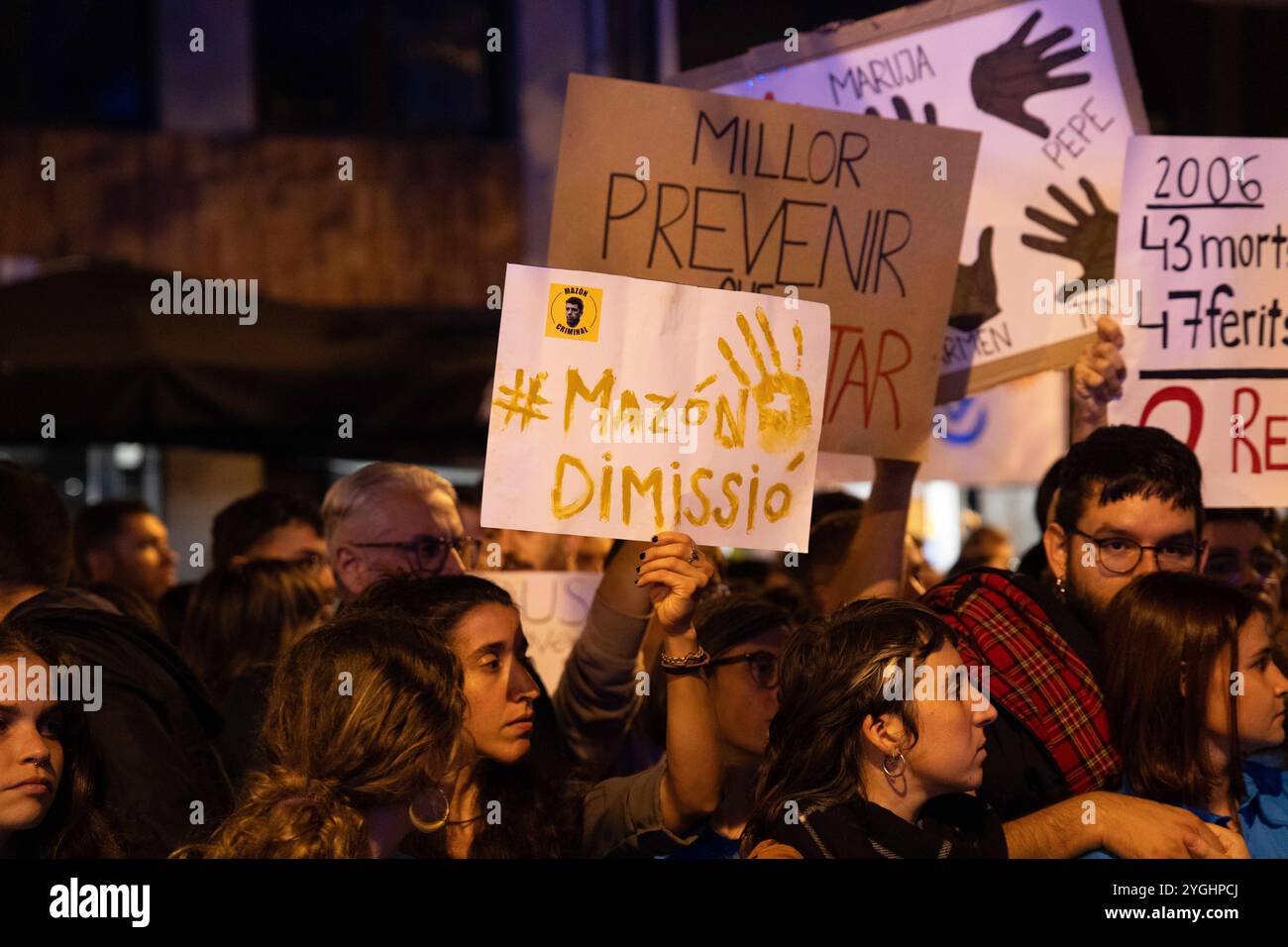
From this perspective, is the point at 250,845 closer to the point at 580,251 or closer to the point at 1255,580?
the point at 580,251

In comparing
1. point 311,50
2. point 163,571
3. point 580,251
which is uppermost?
point 311,50

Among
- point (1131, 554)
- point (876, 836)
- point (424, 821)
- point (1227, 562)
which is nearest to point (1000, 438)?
point (1227, 562)

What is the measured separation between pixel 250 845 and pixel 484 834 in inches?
28.2

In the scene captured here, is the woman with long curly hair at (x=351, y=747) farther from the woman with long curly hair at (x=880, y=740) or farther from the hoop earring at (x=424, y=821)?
the woman with long curly hair at (x=880, y=740)

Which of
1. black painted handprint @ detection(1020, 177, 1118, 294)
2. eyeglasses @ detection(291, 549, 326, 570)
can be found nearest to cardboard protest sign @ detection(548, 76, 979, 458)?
black painted handprint @ detection(1020, 177, 1118, 294)

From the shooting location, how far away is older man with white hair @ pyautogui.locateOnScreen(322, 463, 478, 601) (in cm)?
418

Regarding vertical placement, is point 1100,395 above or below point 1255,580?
above

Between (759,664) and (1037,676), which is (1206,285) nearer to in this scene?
(1037,676)

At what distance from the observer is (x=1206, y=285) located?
443 centimetres

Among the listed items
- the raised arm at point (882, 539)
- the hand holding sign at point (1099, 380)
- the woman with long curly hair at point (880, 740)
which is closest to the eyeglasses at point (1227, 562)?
the hand holding sign at point (1099, 380)

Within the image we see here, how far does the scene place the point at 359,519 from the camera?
4.21 metres

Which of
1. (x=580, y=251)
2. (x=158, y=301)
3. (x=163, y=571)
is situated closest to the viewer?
(x=580, y=251)

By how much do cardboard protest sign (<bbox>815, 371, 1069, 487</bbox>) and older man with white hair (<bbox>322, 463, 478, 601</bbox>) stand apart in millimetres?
4017
